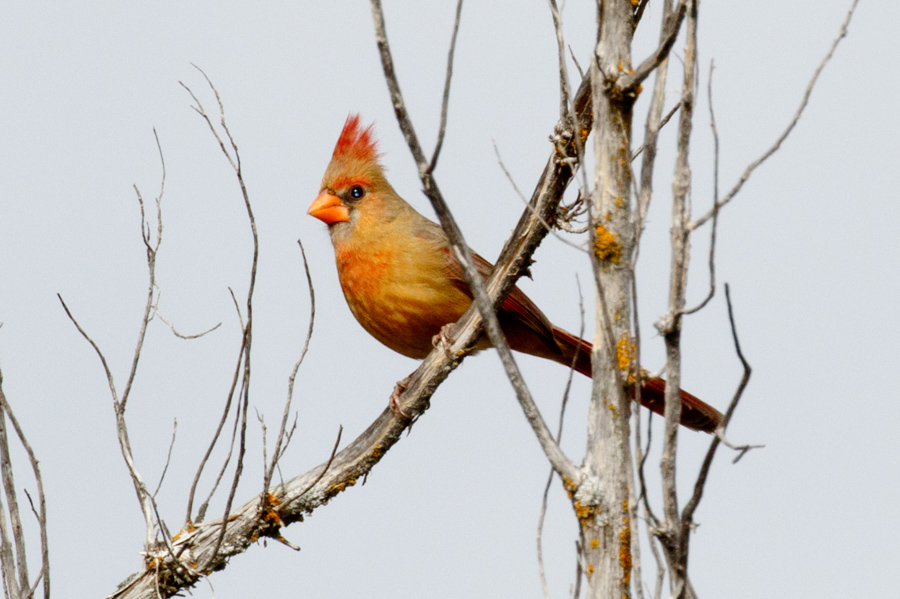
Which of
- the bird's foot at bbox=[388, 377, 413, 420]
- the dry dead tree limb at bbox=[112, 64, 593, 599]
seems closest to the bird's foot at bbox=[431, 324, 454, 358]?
the dry dead tree limb at bbox=[112, 64, 593, 599]

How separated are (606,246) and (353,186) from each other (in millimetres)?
2801

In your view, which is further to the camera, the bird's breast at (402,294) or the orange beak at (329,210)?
the orange beak at (329,210)

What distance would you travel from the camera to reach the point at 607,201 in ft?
8.41

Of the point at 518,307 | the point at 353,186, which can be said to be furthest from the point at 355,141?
the point at 518,307

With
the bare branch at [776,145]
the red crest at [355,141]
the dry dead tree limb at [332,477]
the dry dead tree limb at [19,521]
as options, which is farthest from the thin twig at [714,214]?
the red crest at [355,141]

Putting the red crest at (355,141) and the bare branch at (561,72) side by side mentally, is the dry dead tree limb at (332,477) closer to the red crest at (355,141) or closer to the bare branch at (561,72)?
the bare branch at (561,72)

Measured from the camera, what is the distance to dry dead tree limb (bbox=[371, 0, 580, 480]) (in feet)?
7.33

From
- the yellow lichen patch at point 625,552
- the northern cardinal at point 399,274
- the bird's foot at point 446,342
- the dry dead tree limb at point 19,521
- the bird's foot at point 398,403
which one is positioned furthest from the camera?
the northern cardinal at point 399,274

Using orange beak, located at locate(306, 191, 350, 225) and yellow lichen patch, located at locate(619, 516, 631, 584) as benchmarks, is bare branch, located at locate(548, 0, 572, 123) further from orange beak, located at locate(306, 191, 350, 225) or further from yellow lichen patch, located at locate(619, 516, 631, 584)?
orange beak, located at locate(306, 191, 350, 225)

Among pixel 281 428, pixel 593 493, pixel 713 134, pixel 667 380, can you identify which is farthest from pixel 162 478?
pixel 713 134

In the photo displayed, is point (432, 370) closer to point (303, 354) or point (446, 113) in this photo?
point (303, 354)

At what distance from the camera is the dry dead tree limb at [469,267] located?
2234mm

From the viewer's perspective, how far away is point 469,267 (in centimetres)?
245

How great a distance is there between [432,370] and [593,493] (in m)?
1.52
